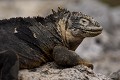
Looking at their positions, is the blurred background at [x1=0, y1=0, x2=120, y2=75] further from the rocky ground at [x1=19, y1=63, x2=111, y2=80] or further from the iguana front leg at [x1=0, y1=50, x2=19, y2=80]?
the iguana front leg at [x1=0, y1=50, x2=19, y2=80]

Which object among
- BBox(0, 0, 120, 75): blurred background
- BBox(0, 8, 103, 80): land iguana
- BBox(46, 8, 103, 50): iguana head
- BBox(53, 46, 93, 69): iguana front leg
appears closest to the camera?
BBox(0, 8, 103, 80): land iguana

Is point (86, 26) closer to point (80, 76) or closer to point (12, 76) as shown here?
point (80, 76)

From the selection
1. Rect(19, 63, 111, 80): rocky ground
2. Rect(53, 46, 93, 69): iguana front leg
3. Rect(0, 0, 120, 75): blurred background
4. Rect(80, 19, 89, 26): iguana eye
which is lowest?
Rect(19, 63, 111, 80): rocky ground

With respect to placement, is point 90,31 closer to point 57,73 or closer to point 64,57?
point 64,57

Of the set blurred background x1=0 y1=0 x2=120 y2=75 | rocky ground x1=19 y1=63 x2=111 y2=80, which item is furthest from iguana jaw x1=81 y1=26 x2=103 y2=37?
blurred background x1=0 y1=0 x2=120 y2=75

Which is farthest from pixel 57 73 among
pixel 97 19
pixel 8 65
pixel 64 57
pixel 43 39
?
pixel 97 19

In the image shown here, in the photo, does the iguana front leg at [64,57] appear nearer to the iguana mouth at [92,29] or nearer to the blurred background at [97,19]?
the iguana mouth at [92,29]

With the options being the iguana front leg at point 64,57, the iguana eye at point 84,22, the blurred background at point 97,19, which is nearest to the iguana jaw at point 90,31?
the iguana eye at point 84,22
